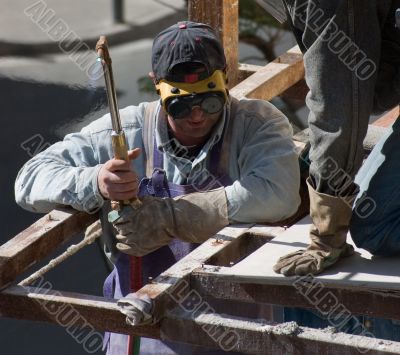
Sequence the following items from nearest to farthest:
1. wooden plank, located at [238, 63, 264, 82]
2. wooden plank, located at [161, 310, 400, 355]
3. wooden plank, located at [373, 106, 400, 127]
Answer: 1. wooden plank, located at [161, 310, 400, 355]
2. wooden plank, located at [373, 106, 400, 127]
3. wooden plank, located at [238, 63, 264, 82]

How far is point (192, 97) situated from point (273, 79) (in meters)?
1.63

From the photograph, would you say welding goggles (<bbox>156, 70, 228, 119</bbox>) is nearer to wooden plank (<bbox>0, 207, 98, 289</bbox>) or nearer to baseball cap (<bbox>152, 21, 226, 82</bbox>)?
baseball cap (<bbox>152, 21, 226, 82</bbox>)

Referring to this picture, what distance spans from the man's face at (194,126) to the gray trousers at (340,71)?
33.4 inches

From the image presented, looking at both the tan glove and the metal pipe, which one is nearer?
the tan glove

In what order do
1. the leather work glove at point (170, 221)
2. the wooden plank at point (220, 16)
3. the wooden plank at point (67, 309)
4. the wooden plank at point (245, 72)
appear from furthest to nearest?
the wooden plank at point (245, 72) → the wooden plank at point (220, 16) → the leather work glove at point (170, 221) → the wooden plank at point (67, 309)

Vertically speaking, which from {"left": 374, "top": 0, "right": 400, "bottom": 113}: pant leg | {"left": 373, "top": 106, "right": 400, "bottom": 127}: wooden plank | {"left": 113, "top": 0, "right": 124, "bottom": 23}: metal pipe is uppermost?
{"left": 374, "top": 0, "right": 400, "bottom": 113}: pant leg

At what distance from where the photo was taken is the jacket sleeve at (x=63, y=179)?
14.9 ft

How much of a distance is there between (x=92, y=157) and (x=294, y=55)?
1.99m

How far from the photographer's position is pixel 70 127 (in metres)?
7.64

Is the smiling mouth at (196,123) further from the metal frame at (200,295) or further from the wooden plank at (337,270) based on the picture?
the wooden plank at (337,270)

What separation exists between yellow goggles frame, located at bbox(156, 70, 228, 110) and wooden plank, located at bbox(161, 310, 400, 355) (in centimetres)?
102

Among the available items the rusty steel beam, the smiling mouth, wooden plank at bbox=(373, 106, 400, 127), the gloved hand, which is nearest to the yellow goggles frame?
the smiling mouth

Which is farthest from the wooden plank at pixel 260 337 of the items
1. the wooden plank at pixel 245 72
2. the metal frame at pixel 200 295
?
the wooden plank at pixel 245 72

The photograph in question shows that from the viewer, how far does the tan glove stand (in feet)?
12.5
